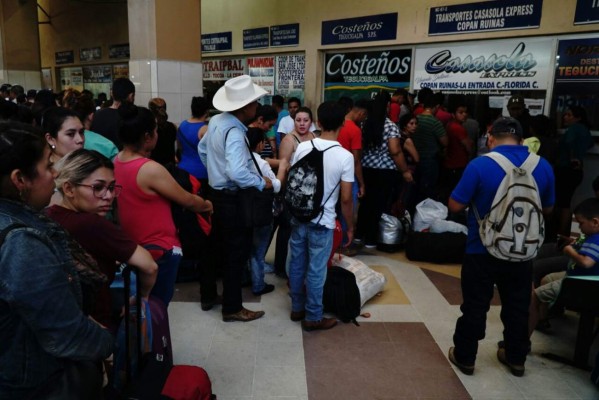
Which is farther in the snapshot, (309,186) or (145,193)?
(309,186)

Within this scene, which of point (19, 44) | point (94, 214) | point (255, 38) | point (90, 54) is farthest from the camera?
point (90, 54)

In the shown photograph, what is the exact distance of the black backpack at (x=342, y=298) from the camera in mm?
3311

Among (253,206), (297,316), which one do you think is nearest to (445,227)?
(297,316)

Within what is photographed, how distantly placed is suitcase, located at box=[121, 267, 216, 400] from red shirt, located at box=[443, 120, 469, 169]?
4519mm

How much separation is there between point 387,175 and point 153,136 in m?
2.93

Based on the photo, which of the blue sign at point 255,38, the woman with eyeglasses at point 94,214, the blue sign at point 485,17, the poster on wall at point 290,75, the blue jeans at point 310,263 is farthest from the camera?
the blue sign at point 255,38

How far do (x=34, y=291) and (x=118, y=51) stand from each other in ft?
42.9

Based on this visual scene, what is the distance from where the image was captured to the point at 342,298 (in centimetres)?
332

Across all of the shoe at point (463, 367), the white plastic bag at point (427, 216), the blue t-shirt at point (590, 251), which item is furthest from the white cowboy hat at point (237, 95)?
the white plastic bag at point (427, 216)

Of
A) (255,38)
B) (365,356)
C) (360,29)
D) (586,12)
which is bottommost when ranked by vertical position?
(365,356)

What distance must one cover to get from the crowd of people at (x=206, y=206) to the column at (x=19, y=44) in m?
7.05

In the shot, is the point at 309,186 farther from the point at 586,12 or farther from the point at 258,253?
the point at 586,12

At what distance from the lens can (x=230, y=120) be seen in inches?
114

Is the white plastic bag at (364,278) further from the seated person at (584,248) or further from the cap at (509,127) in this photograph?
the cap at (509,127)
